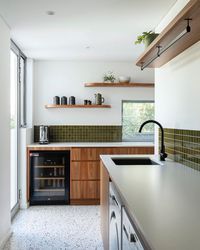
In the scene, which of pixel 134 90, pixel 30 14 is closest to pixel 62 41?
pixel 30 14

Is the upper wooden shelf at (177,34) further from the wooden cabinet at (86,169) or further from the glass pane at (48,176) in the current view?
the glass pane at (48,176)

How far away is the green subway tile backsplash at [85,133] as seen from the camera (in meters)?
5.48

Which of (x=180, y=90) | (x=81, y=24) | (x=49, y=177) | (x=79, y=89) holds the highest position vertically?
(x=81, y=24)

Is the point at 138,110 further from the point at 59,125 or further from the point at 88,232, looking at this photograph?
the point at 88,232

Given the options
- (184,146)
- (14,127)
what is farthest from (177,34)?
(14,127)

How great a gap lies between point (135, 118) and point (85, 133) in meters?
0.97

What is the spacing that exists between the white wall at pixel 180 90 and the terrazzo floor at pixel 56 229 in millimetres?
1566

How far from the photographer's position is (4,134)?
330cm

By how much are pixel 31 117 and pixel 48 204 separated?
1523 mm

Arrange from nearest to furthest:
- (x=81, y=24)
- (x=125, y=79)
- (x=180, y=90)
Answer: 1. (x=180, y=90)
2. (x=81, y=24)
3. (x=125, y=79)

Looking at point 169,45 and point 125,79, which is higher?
point 125,79

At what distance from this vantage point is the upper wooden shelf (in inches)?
67.9

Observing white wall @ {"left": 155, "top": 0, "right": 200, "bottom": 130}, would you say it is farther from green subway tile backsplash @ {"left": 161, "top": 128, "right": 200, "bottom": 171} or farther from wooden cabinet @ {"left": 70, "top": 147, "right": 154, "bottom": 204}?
wooden cabinet @ {"left": 70, "top": 147, "right": 154, "bottom": 204}

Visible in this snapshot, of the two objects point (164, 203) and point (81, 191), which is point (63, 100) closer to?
point (81, 191)
